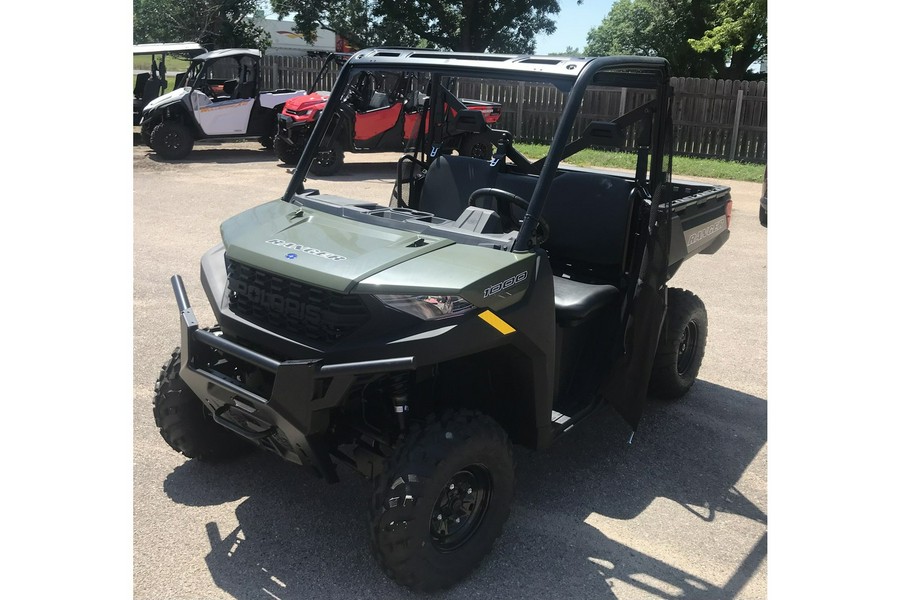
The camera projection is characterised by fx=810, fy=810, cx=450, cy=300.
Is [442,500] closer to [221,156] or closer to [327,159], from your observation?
[327,159]

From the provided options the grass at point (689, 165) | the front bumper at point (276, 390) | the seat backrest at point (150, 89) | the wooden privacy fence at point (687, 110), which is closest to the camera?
the front bumper at point (276, 390)

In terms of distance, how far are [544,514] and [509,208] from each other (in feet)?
4.77

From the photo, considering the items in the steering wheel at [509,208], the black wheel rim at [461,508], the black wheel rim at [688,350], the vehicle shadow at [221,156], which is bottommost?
the black wheel rim at [461,508]

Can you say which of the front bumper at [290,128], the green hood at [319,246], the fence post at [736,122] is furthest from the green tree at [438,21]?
the green hood at [319,246]

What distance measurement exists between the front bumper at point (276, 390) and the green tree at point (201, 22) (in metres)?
29.7

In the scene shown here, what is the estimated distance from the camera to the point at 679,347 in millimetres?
4852

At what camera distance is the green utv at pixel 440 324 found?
9.60 ft

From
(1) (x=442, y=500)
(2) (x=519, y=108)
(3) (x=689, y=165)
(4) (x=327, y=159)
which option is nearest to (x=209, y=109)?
(4) (x=327, y=159)

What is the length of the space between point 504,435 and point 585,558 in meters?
0.66

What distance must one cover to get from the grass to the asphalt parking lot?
31.7 feet

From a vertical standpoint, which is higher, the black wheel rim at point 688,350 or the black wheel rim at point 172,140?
the black wheel rim at point 172,140

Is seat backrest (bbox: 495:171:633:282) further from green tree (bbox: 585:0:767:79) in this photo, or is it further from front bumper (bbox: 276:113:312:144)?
green tree (bbox: 585:0:767:79)

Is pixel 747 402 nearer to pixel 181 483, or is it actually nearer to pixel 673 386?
pixel 673 386

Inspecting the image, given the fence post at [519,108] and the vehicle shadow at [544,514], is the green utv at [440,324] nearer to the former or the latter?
the vehicle shadow at [544,514]
